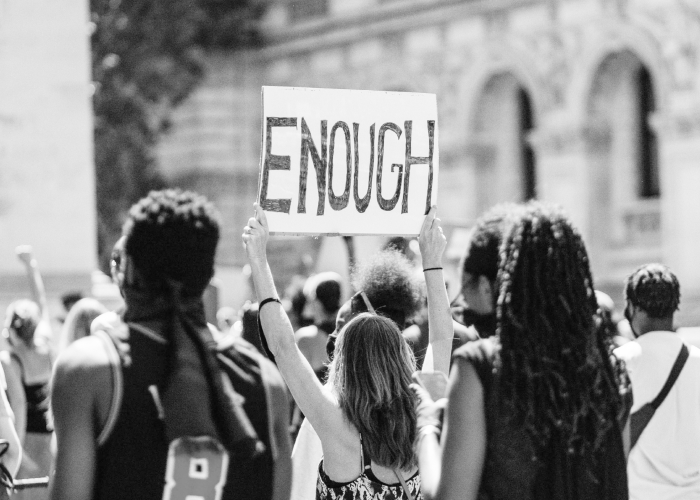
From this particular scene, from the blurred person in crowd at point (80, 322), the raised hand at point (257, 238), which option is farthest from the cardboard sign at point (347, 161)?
the blurred person in crowd at point (80, 322)

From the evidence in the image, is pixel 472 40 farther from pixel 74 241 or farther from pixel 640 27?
pixel 74 241

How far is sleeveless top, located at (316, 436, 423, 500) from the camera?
3.88 m

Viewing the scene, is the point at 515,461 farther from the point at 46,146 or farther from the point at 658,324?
the point at 46,146

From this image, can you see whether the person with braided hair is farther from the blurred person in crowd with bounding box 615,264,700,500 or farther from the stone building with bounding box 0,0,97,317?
the stone building with bounding box 0,0,97,317

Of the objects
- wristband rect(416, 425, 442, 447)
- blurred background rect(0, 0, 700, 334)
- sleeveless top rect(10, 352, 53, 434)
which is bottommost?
sleeveless top rect(10, 352, 53, 434)

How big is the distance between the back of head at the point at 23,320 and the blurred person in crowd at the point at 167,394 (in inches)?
174

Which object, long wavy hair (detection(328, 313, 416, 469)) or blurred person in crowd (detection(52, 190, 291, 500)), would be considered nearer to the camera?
blurred person in crowd (detection(52, 190, 291, 500))

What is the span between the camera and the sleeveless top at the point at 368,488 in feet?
12.7

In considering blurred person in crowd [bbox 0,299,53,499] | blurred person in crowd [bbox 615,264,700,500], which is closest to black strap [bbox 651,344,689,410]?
blurred person in crowd [bbox 615,264,700,500]

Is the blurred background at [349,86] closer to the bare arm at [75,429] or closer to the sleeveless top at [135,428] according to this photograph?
the sleeveless top at [135,428]

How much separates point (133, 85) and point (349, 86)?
12.9ft

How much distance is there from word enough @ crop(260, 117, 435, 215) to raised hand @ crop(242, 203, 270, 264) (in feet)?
0.95

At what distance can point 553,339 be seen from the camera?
308cm

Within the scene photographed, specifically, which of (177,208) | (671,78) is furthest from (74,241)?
(671,78)
